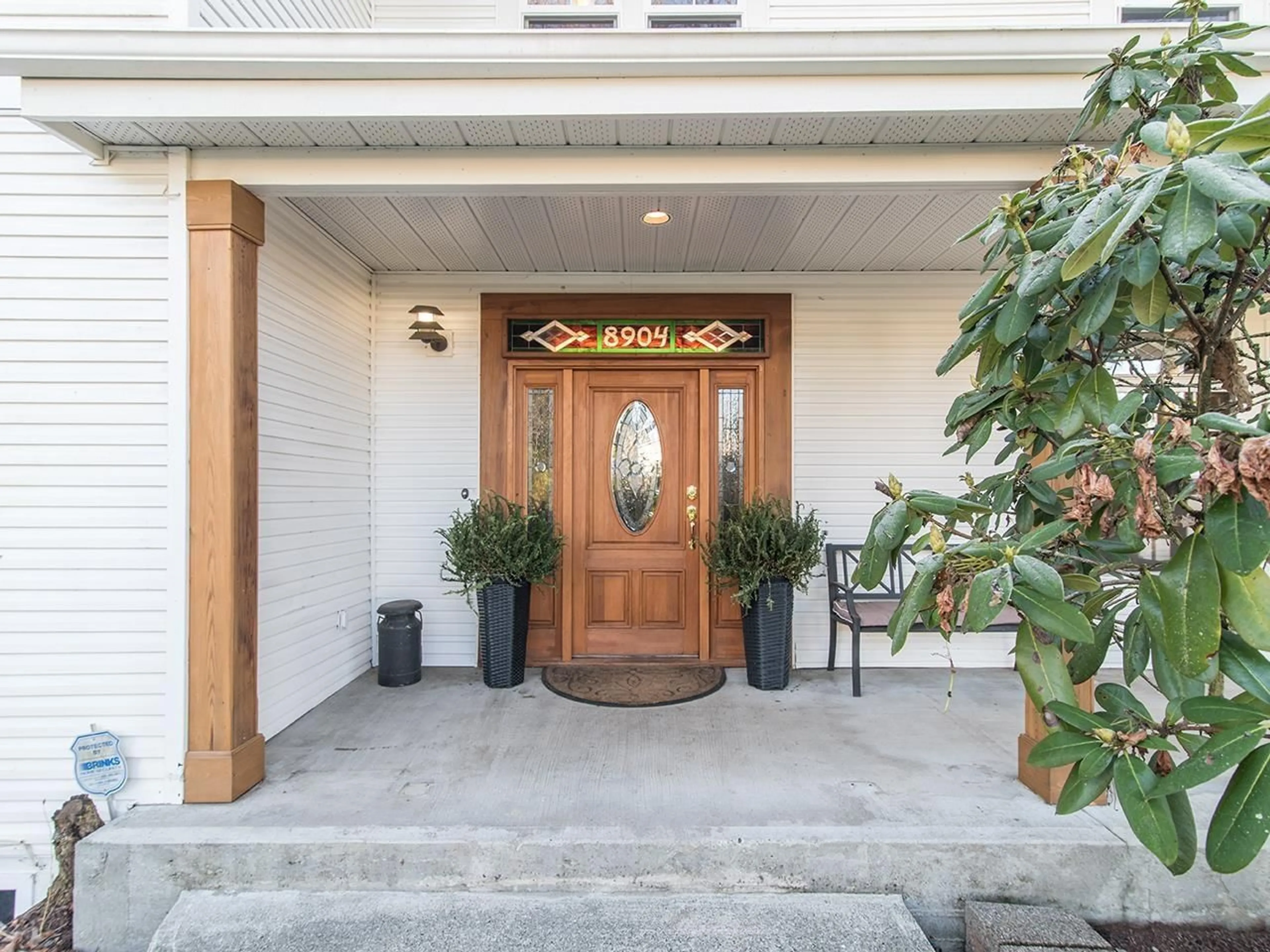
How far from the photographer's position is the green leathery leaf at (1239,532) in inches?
36.0

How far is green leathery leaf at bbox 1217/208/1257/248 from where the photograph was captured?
3.41 feet

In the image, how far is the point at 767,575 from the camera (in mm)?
3541

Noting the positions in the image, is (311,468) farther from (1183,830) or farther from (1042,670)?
(1183,830)

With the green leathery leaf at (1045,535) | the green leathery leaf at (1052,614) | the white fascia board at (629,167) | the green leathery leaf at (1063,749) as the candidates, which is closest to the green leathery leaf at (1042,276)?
the green leathery leaf at (1045,535)

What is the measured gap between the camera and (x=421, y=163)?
2438 mm

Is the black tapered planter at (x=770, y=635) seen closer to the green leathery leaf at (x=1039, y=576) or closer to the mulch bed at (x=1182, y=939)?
the mulch bed at (x=1182, y=939)

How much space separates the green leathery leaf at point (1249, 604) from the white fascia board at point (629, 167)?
2006 millimetres

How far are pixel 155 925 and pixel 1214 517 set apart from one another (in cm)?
319

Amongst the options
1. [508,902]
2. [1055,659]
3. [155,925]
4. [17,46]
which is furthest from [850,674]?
[17,46]

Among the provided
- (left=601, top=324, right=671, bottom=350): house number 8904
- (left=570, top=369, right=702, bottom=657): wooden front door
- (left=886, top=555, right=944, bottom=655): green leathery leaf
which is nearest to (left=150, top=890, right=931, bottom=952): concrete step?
(left=886, top=555, right=944, bottom=655): green leathery leaf

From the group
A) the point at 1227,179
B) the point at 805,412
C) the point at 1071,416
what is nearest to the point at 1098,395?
the point at 1071,416

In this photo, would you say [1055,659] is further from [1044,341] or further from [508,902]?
[508,902]

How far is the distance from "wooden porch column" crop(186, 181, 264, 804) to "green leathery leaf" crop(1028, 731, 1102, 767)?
2.68 meters

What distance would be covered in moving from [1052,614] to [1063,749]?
1.32ft
